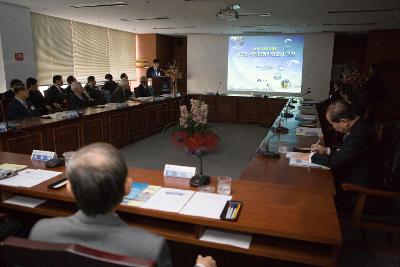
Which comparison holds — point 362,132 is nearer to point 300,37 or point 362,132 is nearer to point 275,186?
point 275,186

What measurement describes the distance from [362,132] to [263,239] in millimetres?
1247

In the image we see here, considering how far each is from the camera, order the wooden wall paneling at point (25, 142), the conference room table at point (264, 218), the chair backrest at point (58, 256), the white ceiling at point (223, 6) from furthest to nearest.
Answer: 1. the white ceiling at point (223, 6)
2. the wooden wall paneling at point (25, 142)
3. the conference room table at point (264, 218)
4. the chair backrest at point (58, 256)

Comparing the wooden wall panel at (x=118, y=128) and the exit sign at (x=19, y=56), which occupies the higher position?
the exit sign at (x=19, y=56)

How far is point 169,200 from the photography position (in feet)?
5.68

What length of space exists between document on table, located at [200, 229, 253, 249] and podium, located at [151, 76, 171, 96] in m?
6.71

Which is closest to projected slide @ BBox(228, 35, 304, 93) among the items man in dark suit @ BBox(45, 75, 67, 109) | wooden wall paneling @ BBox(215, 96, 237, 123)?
wooden wall paneling @ BBox(215, 96, 237, 123)

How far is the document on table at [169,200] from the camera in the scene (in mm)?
1642

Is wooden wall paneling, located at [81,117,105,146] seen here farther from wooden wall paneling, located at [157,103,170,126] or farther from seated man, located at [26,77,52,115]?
wooden wall paneling, located at [157,103,170,126]

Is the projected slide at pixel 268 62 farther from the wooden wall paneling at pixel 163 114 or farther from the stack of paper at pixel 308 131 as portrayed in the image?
the stack of paper at pixel 308 131

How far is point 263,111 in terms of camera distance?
894cm

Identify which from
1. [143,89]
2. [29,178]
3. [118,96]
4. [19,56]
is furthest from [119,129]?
[29,178]

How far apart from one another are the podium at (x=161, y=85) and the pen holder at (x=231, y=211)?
21.8 feet

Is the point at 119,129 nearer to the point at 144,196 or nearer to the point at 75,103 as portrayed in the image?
the point at 75,103

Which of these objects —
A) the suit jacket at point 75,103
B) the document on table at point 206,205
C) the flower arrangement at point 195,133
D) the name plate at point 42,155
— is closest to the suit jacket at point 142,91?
the suit jacket at point 75,103
